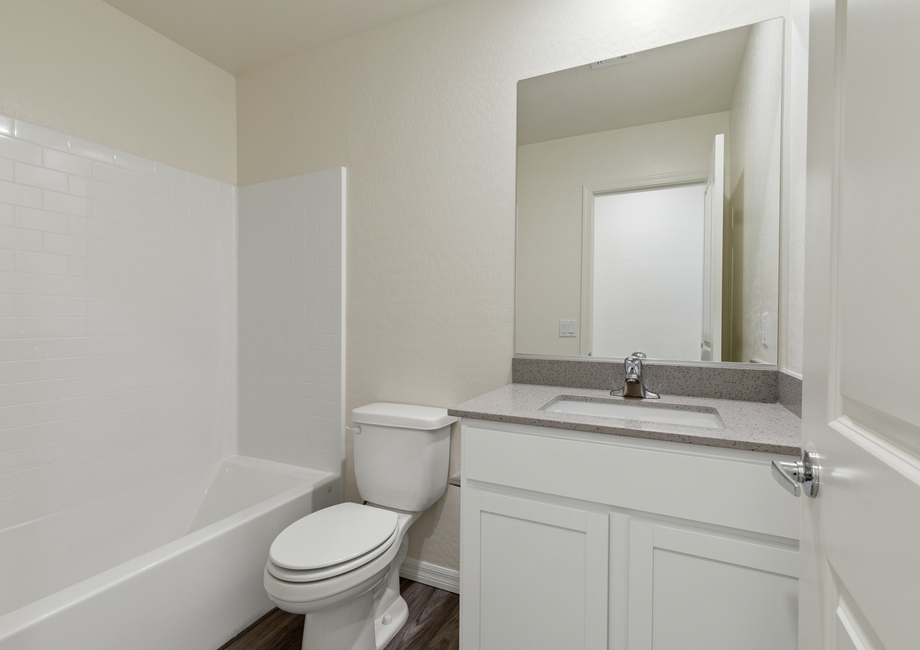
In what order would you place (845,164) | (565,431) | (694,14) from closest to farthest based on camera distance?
(845,164) → (565,431) → (694,14)

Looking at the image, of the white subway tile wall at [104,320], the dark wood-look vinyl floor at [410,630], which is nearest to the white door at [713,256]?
the dark wood-look vinyl floor at [410,630]

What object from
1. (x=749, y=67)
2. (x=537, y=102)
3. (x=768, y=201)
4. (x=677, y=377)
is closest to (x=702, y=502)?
(x=677, y=377)

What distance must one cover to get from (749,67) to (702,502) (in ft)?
4.39

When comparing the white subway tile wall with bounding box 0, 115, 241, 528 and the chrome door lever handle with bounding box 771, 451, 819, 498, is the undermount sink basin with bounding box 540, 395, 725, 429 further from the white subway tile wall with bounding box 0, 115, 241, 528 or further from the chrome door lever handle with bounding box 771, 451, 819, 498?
the white subway tile wall with bounding box 0, 115, 241, 528

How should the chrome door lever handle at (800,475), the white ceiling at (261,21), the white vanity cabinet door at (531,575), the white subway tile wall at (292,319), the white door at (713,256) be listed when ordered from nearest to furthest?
the chrome door lever handle at (800,475) < the white vanity cabinet door at (531,575) < the white door at (713,256) < the white ceiling at (261,21) < the white subway tile wall at (292,319)

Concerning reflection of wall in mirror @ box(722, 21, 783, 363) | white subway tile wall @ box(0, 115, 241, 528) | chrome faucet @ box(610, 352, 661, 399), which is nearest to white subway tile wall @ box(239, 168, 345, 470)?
white subway tile wall @ box(0, 115, 241, 528)

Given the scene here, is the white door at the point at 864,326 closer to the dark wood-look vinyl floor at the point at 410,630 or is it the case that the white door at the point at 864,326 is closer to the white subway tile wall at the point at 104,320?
the dark wood-look vinyl floor at the point at 410,630

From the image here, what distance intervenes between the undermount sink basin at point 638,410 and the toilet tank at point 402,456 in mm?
502

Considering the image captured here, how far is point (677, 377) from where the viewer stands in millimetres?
1542

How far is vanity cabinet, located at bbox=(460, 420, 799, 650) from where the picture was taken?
1.00m

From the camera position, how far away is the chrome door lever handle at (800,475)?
609 millimetres

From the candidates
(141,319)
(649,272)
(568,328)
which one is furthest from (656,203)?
(141,319)

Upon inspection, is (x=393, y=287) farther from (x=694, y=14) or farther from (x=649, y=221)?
(x=694, y=14)

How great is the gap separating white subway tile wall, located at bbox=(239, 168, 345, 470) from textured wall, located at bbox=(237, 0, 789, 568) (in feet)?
0.32
